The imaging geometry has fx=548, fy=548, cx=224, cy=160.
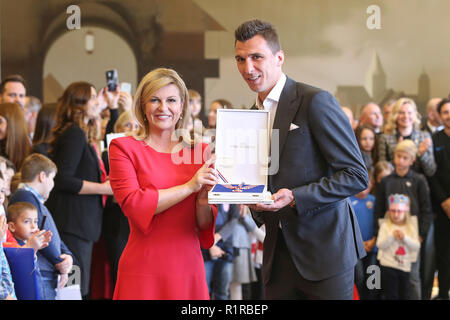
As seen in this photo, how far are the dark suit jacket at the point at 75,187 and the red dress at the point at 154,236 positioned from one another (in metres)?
1.94

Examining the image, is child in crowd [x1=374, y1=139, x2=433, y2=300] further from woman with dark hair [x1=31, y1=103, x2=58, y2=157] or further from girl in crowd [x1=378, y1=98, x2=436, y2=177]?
woman with dark hair [x1=31, y1=103, x2=58, y2=157]

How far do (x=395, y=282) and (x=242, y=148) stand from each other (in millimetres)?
3155

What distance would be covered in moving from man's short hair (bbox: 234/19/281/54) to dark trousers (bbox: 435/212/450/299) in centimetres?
356

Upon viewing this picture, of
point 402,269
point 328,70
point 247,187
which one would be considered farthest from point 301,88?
point 328,70

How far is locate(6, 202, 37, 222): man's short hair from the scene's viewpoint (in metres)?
3.40

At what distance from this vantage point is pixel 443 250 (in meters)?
5.33

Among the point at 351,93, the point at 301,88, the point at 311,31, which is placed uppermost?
the point at 311,31

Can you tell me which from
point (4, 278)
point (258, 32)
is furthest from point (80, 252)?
point (258, 32)

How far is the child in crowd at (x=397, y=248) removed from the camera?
4867 mm

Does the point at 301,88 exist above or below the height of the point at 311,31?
below

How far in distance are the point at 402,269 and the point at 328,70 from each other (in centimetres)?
385

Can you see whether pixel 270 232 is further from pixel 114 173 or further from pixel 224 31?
pixel 224 31

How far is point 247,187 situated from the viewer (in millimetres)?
2332

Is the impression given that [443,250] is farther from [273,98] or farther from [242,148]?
[242,148]
